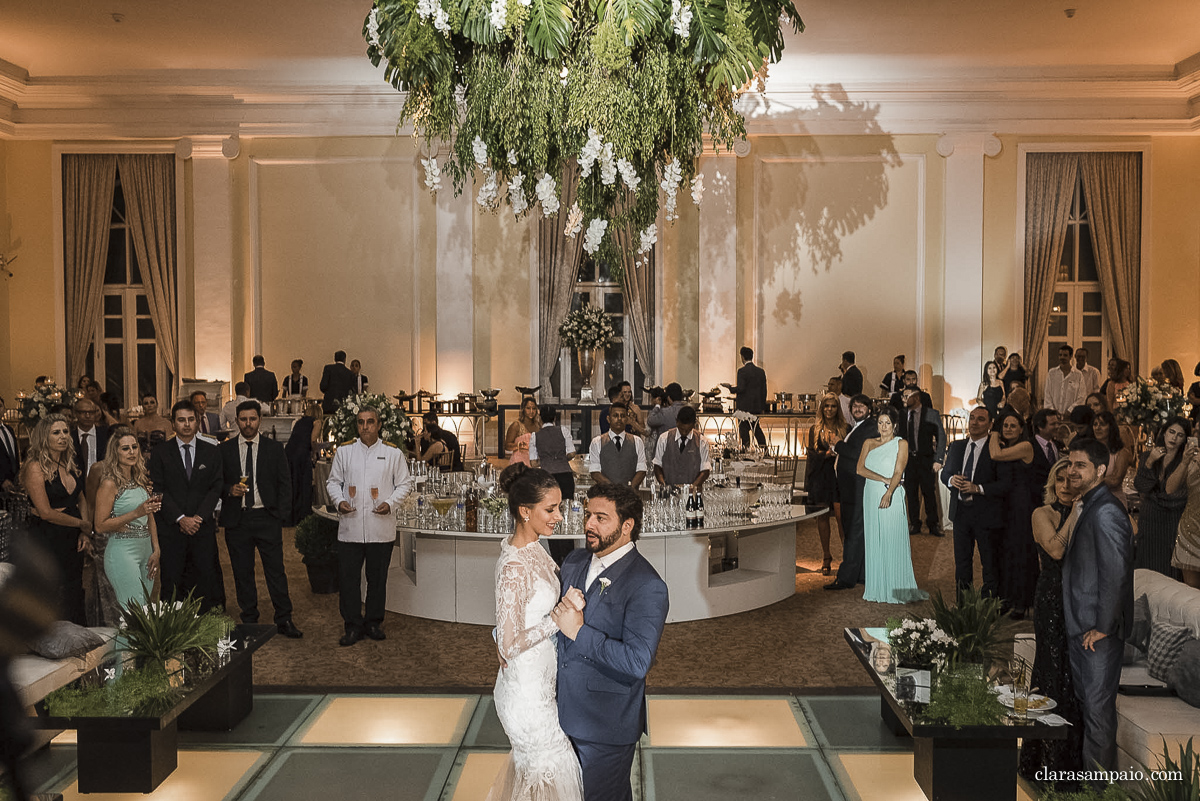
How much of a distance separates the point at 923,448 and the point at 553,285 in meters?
6.58

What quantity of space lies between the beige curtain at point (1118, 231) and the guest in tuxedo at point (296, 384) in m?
11.5

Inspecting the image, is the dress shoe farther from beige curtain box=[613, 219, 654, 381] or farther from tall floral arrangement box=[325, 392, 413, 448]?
beige curtain box=[613, 219, 654, 381]

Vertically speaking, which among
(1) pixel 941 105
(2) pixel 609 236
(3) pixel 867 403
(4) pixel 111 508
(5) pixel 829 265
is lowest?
(4) pixel 111 508

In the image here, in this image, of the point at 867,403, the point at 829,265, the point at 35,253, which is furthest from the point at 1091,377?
the point at 35,253

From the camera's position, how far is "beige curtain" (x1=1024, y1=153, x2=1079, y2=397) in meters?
14.9

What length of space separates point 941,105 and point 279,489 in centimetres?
1161

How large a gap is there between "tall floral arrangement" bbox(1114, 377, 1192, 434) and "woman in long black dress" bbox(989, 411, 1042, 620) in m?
1.85

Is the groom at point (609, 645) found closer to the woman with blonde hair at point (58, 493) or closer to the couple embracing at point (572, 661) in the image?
the couple embracing at point (572, 661)

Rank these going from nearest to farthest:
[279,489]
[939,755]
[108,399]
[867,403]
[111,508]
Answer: [939,755], [111,508], [279,489], [867,403], [108,399]

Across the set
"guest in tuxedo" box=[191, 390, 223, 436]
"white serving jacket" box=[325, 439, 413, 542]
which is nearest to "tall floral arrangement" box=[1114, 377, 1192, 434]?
"white serving jacket" box=[325, 439, 413, 542]

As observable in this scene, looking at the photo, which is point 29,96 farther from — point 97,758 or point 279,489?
point 97,758

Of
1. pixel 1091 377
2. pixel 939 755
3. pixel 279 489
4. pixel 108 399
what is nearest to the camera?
pixel 939 755

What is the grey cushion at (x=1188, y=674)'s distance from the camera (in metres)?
4.48

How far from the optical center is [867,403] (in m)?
8.27
